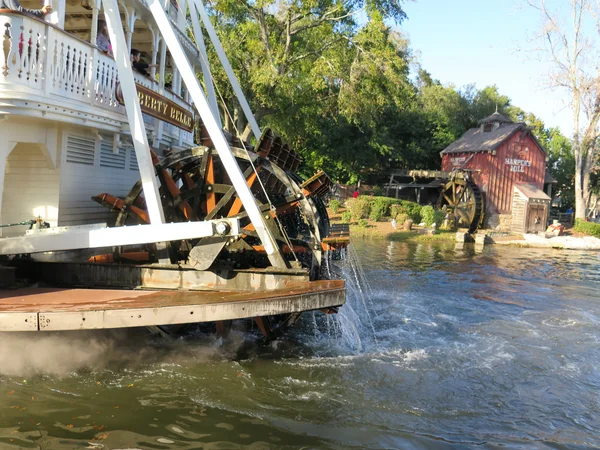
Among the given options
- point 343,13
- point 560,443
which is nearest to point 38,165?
point 560,443

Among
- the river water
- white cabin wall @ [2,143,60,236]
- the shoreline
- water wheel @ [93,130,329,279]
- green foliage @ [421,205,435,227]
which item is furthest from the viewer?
green foliage @ [421,205,435,227]

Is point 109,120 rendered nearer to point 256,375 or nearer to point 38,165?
point 38,165

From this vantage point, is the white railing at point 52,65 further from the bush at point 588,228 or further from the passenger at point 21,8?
the bush at point 588,228

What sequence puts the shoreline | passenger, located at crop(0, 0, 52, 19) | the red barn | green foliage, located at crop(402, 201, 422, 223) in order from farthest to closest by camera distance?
the red barn, green foliage, located at crop(402, 201, 422, 223), the shoreline, passenger, located at crop(0, 0, 52, 19)

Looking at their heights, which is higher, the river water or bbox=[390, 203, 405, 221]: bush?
bbox=[390, 203, 405, 221]: bush

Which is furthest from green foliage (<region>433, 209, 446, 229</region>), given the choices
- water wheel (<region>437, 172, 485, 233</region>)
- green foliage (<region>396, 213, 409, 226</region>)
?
water wheel (<region>437, 172, 485, 233</region>)

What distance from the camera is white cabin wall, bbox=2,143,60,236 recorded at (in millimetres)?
6941

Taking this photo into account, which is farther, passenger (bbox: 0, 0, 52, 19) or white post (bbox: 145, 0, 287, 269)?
white post (bbox: 145, 0, 287, 269)

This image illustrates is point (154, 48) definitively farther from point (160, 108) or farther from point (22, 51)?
point (22, 51)

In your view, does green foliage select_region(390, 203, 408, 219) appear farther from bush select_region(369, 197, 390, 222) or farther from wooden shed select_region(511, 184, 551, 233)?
wooden shed select_region(511, 184, 551, 233)

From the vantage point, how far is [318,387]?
20.7 feet

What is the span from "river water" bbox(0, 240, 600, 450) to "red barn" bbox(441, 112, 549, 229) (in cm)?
1957

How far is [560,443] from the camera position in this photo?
5.34m

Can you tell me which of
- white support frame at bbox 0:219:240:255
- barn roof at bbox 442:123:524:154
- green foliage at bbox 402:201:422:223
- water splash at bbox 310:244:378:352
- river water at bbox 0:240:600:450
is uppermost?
barn roof at bbox 442:123:524:154
